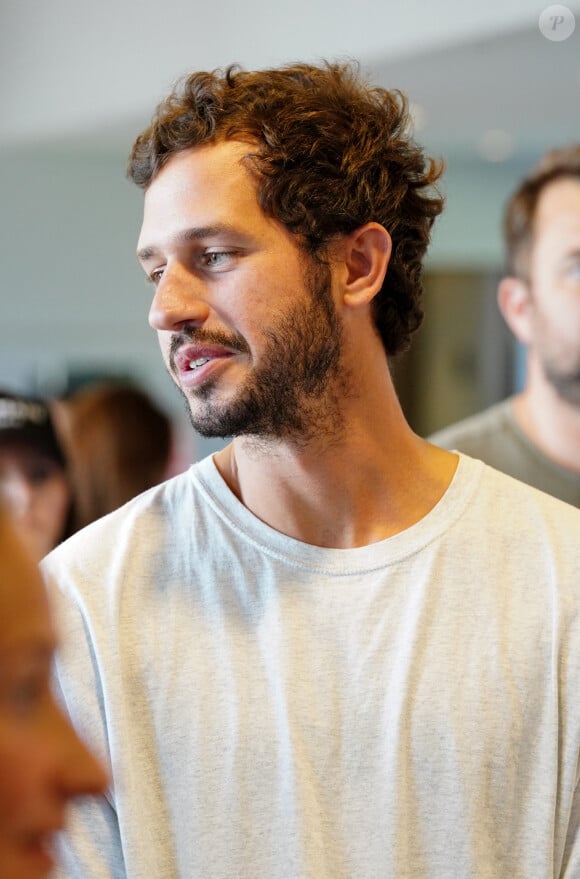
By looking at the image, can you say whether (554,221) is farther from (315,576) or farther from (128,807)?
(128,807)

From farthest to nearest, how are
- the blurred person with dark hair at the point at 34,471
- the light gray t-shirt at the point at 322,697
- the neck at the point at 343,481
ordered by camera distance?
1. the blurred person with dark hair at the point at 34,471
2. the neck at the point at 343,481
3. the light gray t-shirt at the point at 322,697

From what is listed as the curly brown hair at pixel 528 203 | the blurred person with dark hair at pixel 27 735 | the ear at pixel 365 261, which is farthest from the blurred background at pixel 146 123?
the blurred person with dark hair at pixel 27 735

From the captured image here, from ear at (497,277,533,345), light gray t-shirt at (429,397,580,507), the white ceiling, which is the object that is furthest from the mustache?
the white ceiling

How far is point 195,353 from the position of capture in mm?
1438

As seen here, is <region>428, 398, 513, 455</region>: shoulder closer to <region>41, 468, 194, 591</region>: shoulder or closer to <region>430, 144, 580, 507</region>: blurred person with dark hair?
<region>430, 144, 580, 507</region>: blurred person with dark hair

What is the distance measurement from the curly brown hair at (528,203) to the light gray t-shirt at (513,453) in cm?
34

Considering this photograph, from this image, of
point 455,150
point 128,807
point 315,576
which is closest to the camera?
point 128,807

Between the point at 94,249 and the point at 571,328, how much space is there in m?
2.81

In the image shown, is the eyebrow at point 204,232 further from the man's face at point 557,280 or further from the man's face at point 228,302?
the man's face at point 557,280

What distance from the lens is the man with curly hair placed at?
1.36 meters

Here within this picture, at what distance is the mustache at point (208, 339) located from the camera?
1430 millimetres

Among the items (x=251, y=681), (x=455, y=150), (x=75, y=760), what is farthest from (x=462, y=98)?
(x=75, y=760)

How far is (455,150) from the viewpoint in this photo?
468 centimetres

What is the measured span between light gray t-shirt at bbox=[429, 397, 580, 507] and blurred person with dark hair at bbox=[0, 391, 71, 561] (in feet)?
2.69
